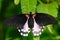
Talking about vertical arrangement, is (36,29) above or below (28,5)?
below

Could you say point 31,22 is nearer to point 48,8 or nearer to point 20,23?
point 20,23

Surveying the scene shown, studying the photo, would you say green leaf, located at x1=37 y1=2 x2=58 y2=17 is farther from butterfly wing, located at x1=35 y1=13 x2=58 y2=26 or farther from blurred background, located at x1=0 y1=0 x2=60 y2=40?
butterfly wing, located at x1=35 y1=13 x2=58 y2=26

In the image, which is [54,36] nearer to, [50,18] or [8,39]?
[8,39]

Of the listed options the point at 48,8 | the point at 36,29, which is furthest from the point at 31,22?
the point at 48,8

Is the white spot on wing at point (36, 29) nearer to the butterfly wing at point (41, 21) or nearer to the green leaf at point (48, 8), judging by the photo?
the butterfly wing at point (41, 21)

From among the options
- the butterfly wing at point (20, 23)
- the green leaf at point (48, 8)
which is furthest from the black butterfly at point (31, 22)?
the green leaf at point (48, 8)

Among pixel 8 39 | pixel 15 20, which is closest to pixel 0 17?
pixel 8 39
